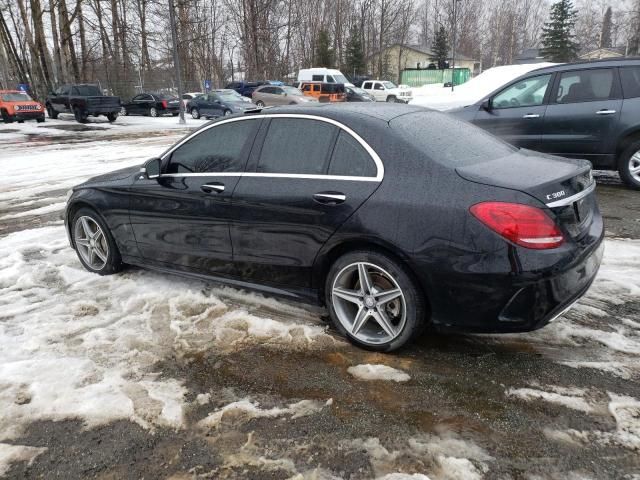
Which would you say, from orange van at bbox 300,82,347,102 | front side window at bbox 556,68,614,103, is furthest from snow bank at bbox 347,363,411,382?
orange van at bbox 300,82,347,102

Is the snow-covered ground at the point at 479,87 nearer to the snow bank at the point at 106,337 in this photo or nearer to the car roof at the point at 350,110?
the car roof at the point at 350,110

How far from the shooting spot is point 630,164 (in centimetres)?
696

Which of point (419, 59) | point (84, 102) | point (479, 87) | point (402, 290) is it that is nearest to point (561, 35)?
point (419, 59)

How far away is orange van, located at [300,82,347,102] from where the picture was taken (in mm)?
31266

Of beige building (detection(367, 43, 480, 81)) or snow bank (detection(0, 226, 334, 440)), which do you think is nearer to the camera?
snow bank (detection(0, 226, 334, 440))

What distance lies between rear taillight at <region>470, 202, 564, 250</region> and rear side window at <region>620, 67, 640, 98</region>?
540 cm

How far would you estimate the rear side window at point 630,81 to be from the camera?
6824 mm

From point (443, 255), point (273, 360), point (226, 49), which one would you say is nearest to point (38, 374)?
point (273, 360)

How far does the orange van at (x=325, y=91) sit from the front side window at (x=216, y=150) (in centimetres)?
2778

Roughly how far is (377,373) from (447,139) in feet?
5.31

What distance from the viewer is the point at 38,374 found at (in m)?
3.20

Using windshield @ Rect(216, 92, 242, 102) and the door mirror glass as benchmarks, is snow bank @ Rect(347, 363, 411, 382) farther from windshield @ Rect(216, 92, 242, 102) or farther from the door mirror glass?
windshield @ Rect(216, 92, 242, 102)

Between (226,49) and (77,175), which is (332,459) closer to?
(77,175)

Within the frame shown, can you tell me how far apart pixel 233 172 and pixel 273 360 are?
1.46 meters
